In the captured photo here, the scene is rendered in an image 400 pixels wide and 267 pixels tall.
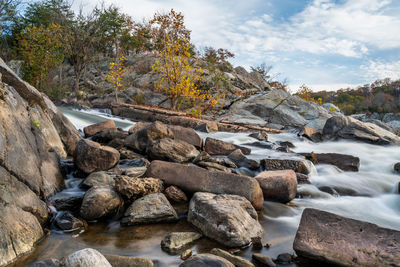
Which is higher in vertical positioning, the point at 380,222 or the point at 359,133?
the point at 359,133

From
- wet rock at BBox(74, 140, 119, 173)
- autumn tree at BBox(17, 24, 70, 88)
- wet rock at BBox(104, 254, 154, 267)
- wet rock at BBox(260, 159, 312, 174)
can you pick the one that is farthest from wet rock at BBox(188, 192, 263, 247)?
autumn tree at BBox(17, 24, 70, 88)

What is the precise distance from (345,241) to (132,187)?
264 centimetres

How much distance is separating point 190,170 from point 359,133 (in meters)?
7.88

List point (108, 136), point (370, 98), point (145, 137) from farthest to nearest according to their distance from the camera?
point (370, 98)
point (108, 136)
point (145, 137)

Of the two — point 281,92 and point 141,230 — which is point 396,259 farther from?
point 281,92

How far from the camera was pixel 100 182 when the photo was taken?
4203 mm

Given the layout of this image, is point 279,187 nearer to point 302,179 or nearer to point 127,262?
point 302,179

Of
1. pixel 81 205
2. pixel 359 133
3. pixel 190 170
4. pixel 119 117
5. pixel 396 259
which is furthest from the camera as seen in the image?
pixel 119 117

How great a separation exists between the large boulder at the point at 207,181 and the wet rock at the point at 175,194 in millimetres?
102

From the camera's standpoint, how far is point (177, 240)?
10.0 feet

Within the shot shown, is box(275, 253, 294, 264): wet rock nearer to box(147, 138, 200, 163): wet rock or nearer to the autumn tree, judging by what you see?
box(147, 138, 200, 163): wet rock

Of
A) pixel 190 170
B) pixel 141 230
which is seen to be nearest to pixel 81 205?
pixel 141 230

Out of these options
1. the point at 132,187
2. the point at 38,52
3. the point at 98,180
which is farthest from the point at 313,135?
the point at 38,52

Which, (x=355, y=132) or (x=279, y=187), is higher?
(x=355, y=132)
